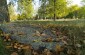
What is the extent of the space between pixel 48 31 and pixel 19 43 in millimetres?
1229

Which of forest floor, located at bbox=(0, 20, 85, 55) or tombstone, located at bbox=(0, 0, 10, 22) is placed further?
tombstone, located at bbox=(0, 0, 10, 22)

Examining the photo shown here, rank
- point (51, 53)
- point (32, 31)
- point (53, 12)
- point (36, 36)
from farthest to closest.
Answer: point (53, 12) → point (32, 31) → point (36, 36) → point (51, 53)

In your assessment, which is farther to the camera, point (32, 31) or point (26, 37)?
point (32, 31)

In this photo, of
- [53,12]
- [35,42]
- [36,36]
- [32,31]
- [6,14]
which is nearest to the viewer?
[35,42]

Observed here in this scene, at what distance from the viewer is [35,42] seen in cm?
565

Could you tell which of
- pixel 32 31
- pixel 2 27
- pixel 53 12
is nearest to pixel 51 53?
pixel 32 31

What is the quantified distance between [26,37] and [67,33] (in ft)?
3.67

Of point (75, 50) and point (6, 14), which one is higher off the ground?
point (6, 14)

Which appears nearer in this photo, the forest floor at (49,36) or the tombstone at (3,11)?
the forest floor at (49,36)

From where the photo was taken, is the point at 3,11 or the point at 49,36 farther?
the point at 3,11

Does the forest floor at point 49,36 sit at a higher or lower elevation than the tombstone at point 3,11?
lower

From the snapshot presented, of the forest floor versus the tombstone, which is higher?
the tombstone

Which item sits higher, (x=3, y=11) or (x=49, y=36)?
(x=3, y=11)

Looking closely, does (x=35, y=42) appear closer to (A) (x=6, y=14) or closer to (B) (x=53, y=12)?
(A) (x=6, y=14)
